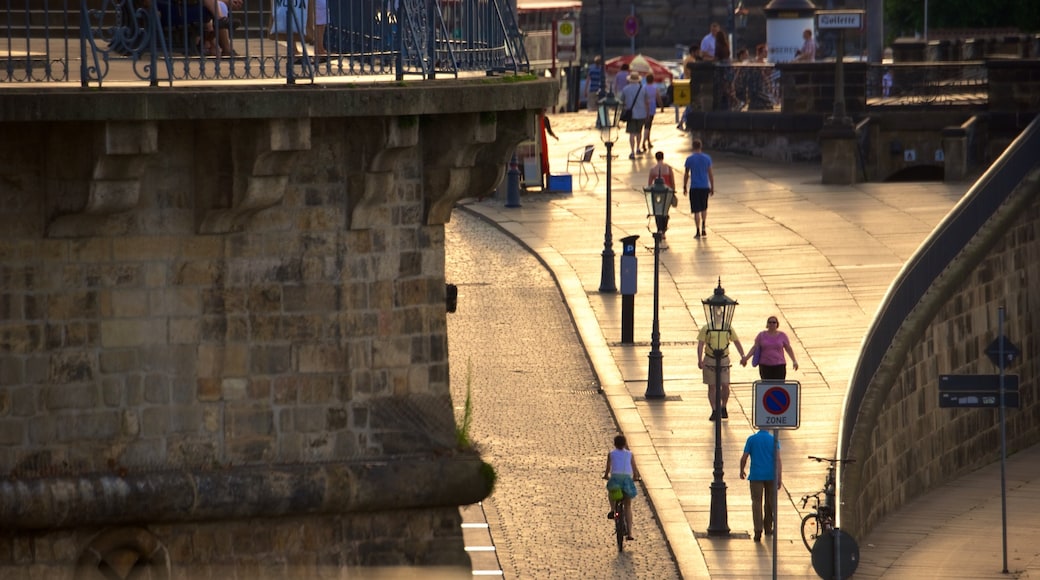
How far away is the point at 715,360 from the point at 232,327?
461 inches

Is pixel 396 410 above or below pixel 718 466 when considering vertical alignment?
above

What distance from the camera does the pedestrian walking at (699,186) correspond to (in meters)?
34.3

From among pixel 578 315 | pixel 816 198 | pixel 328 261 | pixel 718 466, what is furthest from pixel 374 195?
pixel 816 198

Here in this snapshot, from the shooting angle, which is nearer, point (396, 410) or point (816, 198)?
point (396, 410)

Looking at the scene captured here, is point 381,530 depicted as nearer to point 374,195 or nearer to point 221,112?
point 374,195

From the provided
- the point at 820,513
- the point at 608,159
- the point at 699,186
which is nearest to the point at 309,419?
the point at 820,513

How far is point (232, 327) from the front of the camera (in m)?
11.7

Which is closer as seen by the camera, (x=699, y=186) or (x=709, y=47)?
(x=699, y=186)

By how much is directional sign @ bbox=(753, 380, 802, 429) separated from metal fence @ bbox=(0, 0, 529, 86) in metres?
7.24

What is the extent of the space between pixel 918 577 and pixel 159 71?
1345cm

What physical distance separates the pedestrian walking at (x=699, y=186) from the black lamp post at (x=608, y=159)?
1.66m

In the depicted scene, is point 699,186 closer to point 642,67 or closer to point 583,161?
point 583,161

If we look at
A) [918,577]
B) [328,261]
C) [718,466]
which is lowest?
[918,577]

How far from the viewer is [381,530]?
12258 millimetres
